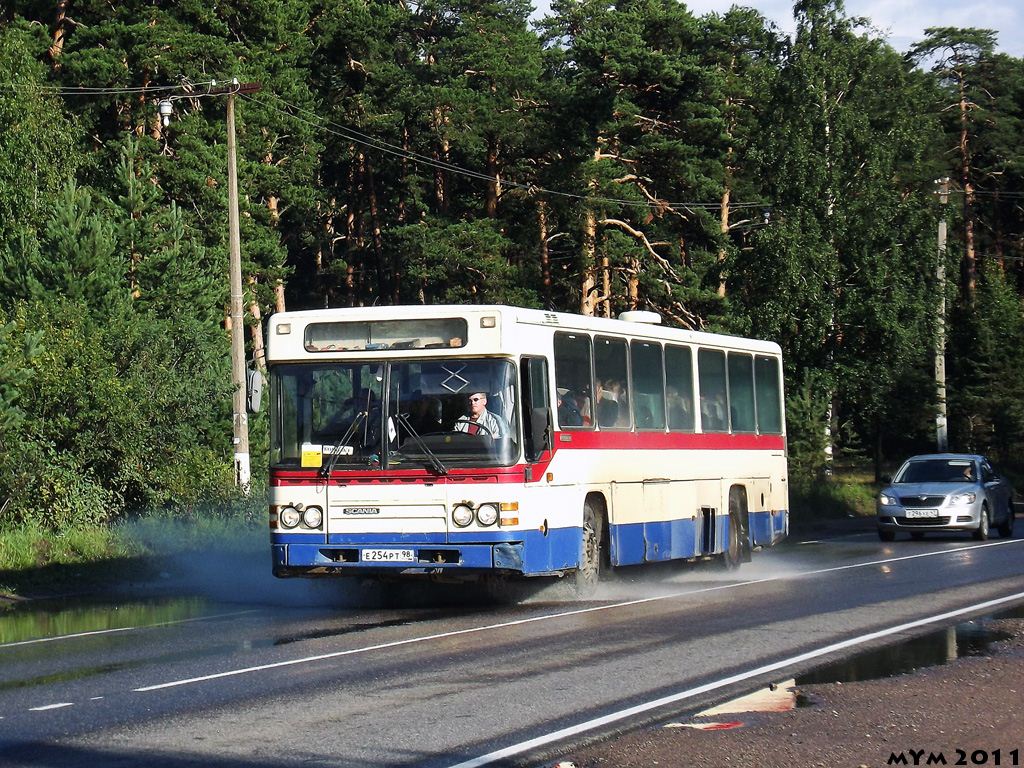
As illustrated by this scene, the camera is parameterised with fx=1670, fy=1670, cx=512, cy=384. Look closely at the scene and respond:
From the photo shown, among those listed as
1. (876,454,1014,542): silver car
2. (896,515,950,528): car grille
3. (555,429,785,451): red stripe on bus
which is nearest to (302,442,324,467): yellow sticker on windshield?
(555,429,785,451): red stripe on bus

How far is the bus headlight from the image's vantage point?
54.8ft

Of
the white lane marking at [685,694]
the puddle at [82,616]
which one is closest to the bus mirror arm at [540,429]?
the white lane marking at [685,694]

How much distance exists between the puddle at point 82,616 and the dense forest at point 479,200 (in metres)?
5.97

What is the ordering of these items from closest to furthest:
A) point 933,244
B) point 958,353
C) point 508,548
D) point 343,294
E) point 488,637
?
point 488,637
point 508,548
point 933,244
point 958,353
point 343,294

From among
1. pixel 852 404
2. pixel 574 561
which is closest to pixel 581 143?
pixel 852 404

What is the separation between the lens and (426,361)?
16.5 m

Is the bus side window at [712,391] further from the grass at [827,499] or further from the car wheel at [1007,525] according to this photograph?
the grass at [827,499]

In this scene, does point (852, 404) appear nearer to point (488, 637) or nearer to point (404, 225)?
point (404, 225)

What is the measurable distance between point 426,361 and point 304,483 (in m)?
1.77

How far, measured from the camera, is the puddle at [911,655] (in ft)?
38.3

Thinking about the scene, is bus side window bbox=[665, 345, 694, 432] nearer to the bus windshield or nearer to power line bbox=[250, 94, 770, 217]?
the bus windshield

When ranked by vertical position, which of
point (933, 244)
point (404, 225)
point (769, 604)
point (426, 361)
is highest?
point (404, 225)

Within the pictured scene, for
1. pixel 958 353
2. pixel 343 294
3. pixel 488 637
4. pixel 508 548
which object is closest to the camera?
pixel 488 637

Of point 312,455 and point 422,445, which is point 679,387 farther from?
point 312,455
